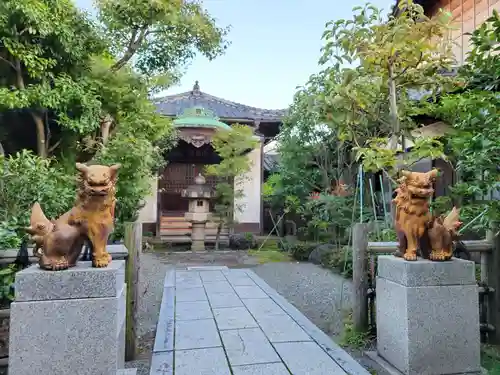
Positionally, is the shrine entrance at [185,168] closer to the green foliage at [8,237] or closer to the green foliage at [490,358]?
the green foliage at [8,237]

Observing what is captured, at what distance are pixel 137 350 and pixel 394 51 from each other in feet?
13.0

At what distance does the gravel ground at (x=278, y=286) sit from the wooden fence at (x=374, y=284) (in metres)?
0.54

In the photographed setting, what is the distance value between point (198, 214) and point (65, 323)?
27.6 feet

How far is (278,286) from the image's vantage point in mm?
6375

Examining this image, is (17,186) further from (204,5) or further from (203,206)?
(203,206)

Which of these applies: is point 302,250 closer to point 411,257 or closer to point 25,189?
point 411,257

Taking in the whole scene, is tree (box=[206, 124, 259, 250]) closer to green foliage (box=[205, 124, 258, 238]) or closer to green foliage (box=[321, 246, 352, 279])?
green foliage (box=[205, 124, 258, 238])

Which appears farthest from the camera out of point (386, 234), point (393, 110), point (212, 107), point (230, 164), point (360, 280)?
point (212, 107)

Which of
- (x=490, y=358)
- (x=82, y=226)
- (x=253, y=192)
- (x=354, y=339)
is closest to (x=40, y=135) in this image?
(x=82, y=226)

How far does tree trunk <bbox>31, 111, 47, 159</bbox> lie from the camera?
5352 millimetres

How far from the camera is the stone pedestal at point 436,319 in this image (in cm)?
247

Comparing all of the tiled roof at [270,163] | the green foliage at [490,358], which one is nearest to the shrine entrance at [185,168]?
the tiled roof at [270,163]


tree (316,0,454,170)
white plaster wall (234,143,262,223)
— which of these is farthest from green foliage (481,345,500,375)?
white plaster wall (234,143,262,223)

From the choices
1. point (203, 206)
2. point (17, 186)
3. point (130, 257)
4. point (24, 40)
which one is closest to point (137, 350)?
point (130, 257)
